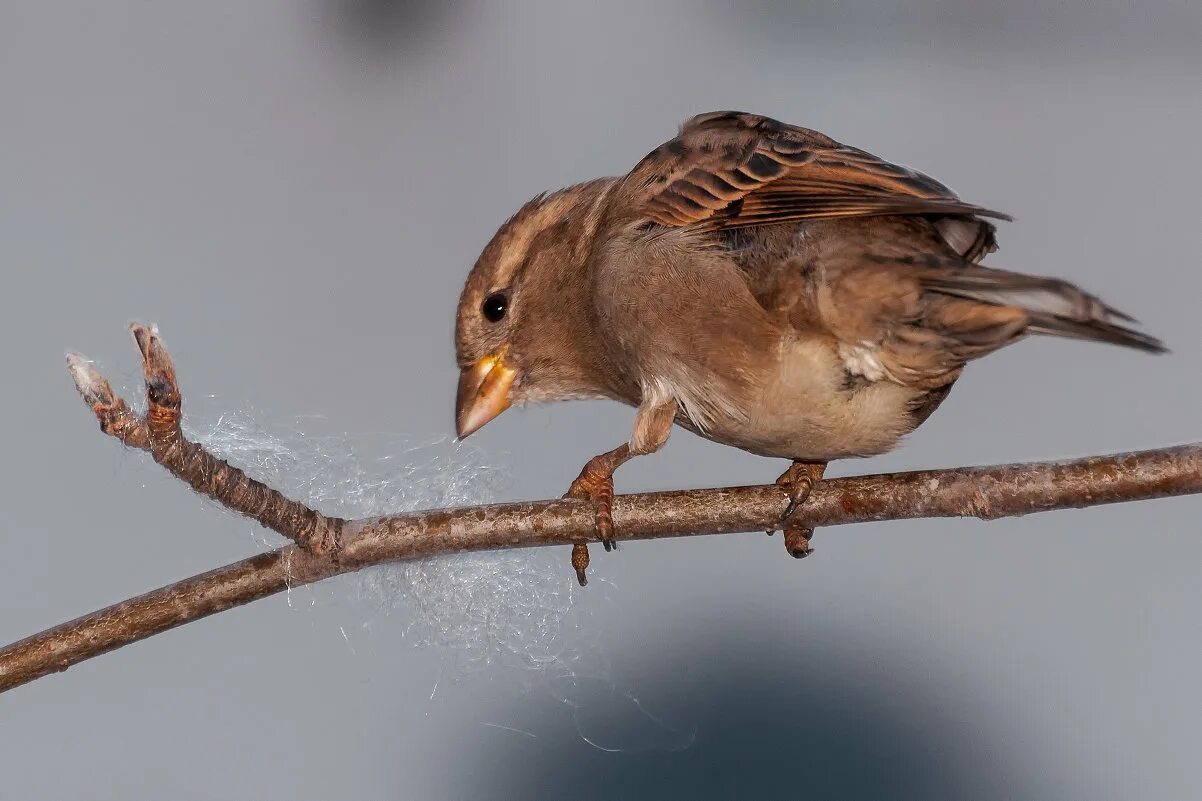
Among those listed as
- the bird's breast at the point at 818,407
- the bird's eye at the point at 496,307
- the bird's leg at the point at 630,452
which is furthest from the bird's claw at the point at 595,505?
the bird's eye at the point at 496,307

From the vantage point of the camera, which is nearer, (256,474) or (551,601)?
(256,474)

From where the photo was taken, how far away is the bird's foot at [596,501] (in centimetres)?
273

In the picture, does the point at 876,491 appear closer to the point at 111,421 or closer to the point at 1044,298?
the point at 1044,298

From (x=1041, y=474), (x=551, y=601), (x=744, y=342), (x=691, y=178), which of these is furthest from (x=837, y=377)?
(x=551, y=601)

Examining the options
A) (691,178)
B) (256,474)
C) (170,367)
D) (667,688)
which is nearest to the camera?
(170,367)

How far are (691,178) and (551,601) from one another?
1.11 m

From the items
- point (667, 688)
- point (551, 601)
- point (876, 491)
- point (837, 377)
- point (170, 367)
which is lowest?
point (667, 688)

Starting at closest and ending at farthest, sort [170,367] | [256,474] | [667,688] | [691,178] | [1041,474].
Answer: [170,367] < [1041,474] < [256,474] < [691,178] < [667,688]

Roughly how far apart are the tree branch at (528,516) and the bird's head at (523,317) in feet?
1.94

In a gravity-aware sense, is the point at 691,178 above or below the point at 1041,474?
above

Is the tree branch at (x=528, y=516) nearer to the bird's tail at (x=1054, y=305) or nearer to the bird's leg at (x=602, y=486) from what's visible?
the bird's leg at (x=602, y=486)

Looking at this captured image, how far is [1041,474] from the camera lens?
8.45ft

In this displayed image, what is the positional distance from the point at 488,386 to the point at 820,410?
3.23ft

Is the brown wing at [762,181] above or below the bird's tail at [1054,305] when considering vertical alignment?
above
